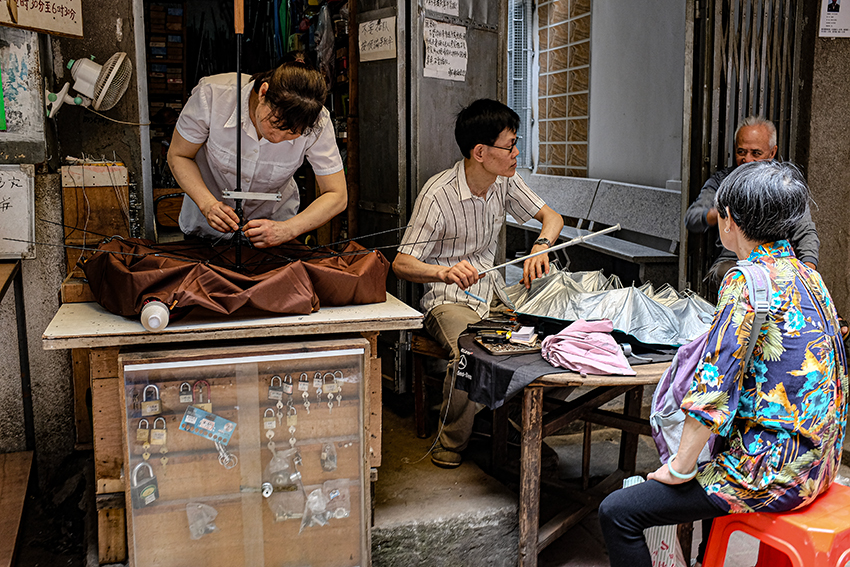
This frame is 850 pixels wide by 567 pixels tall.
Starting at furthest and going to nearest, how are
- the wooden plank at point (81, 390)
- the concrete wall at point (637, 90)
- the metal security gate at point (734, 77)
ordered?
the concrete wall at point (637, 90), the metal security gate at point (734, 77), the wooden plank at point (81, 390)

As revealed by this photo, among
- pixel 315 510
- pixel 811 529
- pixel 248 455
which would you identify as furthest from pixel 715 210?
pixel 248 455

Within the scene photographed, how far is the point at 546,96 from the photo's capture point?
28.2 ft

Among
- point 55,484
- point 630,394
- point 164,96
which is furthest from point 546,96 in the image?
point 55,484

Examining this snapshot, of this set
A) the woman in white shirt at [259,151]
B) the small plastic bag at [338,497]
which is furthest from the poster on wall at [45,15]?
the small plastic bag at [338,497]

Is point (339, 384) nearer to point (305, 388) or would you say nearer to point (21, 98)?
point (305, 388)

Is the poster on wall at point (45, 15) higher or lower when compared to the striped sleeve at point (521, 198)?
higher

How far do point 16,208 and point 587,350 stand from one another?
2318 mm

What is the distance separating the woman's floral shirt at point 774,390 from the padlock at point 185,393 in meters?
1.45

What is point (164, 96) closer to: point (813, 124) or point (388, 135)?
point (388, 135)

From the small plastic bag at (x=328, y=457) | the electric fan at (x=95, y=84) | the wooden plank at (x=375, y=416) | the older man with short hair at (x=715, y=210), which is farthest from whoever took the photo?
the older man with short hair at (x=715, y=210)

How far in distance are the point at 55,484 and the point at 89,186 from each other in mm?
1352

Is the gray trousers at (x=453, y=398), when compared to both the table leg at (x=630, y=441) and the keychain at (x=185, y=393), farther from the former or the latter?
the keychain at (x=185, y=393)

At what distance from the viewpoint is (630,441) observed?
3.27 m

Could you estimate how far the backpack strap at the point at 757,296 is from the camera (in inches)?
70.5
